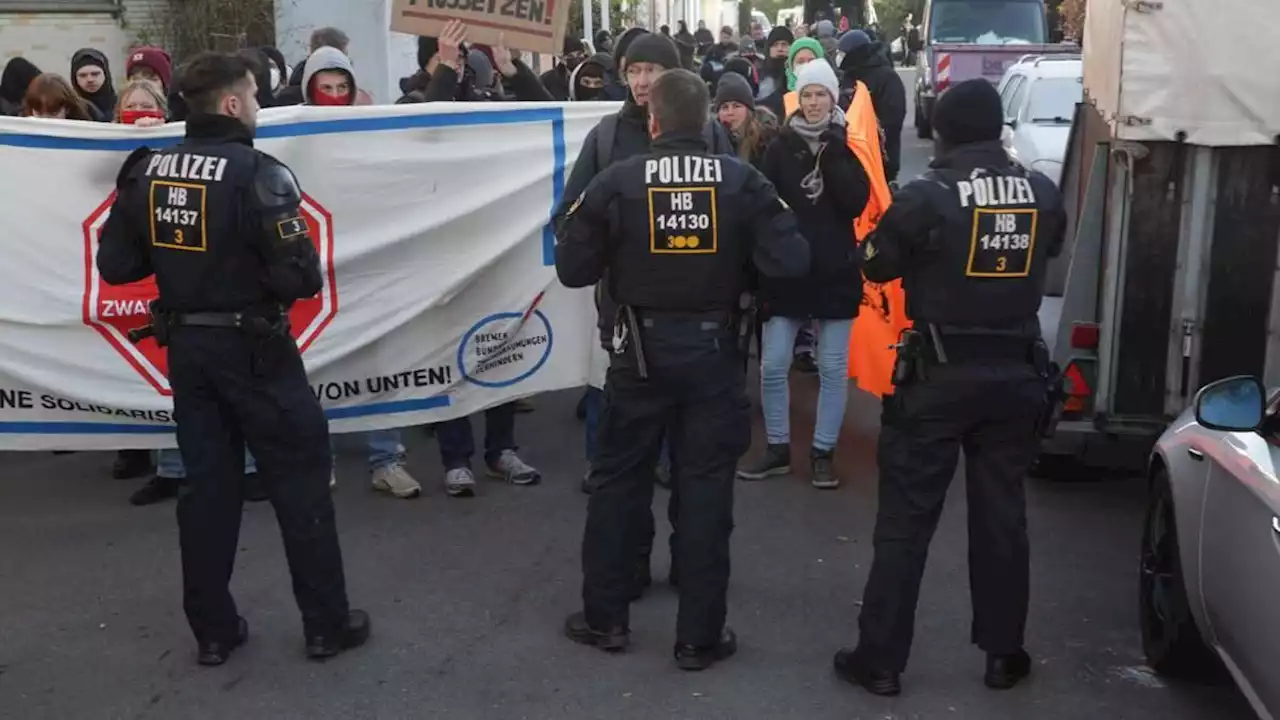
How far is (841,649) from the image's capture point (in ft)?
16.1

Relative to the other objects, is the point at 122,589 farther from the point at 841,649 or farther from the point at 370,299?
the point at 841,649

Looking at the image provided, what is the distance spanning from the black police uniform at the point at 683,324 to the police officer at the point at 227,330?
0.88m

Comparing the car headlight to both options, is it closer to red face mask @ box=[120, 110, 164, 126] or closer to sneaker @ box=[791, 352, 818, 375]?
sneaker @ box=[791, 352, 818, 375]

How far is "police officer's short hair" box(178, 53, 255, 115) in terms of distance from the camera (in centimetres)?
451

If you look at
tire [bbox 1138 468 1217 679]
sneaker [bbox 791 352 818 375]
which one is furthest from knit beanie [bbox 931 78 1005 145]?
sneaker [bbox 791 352 818 375]

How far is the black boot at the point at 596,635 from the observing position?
16.2ft

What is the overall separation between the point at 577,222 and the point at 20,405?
324cm

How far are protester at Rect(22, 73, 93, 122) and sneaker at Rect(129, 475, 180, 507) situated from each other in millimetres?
1924

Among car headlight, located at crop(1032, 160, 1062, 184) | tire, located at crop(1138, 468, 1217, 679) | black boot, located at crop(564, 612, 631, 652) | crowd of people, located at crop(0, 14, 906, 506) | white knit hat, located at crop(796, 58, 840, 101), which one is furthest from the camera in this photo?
car headlight, located at crop(1032, 160, 1062, 184)

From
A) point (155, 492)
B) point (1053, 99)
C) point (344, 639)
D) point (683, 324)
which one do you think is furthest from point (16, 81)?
point (1053, 99)

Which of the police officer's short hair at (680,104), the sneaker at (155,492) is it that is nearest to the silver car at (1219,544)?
the police officer's short hair at (680,104)

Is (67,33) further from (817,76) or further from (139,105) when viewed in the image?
(817,76)

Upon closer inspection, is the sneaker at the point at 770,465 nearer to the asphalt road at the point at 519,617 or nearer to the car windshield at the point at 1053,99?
the asphalt road at the point at 519,617

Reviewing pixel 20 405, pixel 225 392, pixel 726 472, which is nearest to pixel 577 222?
pixel 726 472
